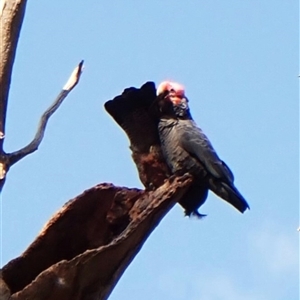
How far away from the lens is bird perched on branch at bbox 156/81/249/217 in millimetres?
3791

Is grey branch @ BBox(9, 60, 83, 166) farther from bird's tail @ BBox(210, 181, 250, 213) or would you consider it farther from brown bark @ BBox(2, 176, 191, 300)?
bird's tail @ BBox(210, 181, 250, 213)

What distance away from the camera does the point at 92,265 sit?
1950 mm

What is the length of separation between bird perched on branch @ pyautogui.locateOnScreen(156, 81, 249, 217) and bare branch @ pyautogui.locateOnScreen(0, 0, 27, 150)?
1.43m

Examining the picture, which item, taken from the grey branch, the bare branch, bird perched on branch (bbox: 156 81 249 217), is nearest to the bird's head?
bird perched on branch (bbox: 156 81 249 217)

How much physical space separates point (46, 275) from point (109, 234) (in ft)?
1.79

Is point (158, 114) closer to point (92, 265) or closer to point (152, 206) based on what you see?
point (152, 206)

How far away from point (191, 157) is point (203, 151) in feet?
0.28

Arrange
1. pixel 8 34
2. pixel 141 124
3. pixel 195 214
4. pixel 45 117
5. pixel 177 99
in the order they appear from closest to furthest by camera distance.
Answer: pixel 8 34, pixel 45 117, pixel 141 124, pixel 195 214, pixel 177 99

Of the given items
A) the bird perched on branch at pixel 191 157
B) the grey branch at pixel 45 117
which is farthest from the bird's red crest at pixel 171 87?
the grey branch at pixel 45 117

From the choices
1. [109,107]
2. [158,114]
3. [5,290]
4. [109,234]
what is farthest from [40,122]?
[158,114]

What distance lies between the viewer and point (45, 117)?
263cm

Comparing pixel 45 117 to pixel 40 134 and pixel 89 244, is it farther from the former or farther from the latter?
pixel 89 244

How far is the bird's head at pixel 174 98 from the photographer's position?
391 cm

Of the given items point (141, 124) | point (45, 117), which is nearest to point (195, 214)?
point (141, 124)
